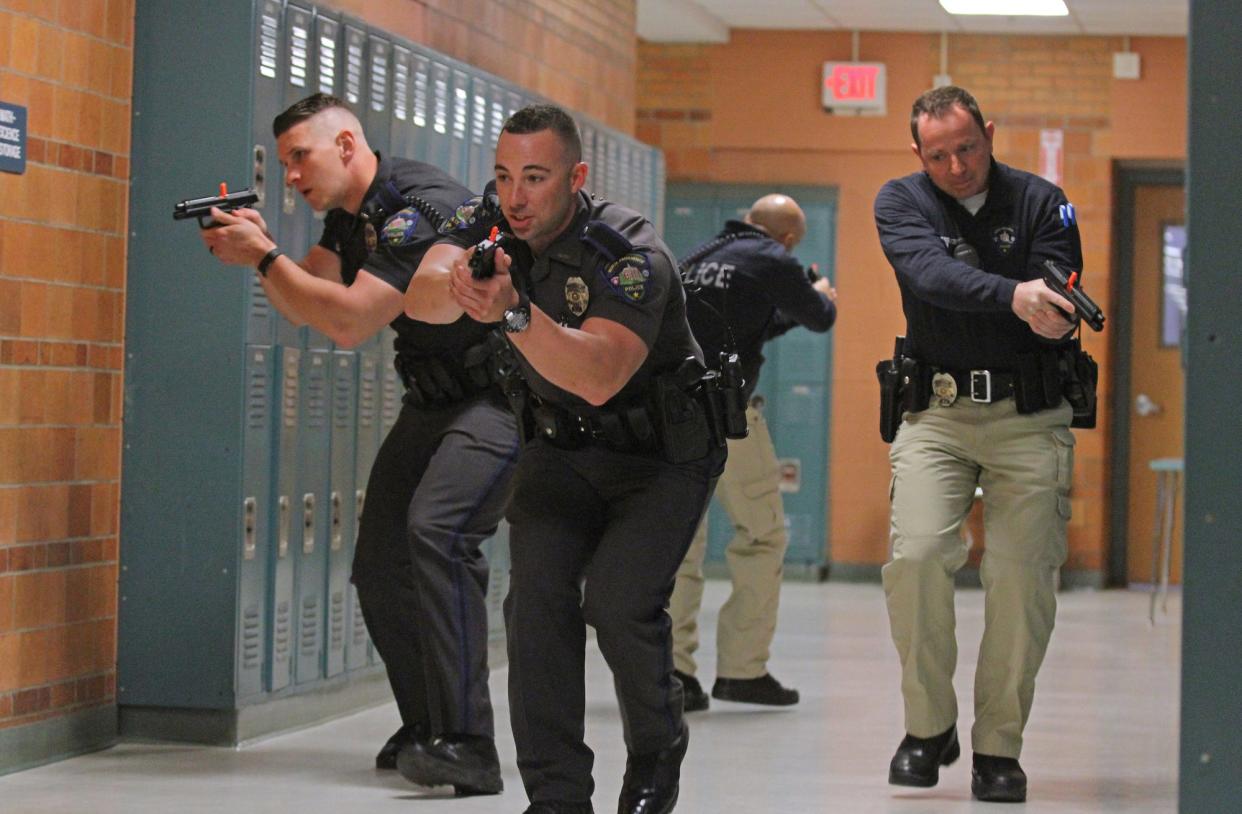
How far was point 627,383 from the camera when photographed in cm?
349

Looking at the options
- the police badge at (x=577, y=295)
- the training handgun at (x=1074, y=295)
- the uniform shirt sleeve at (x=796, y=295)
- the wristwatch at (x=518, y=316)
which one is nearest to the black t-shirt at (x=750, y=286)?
the uniform shirt sleeve at (x=796, y=295)

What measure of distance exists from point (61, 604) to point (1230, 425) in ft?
10.4

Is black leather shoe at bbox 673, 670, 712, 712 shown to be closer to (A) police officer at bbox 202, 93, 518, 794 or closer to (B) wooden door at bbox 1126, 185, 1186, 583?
(A) police officer at bbox 202, 93, 518, 794

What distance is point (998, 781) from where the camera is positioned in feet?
13.9

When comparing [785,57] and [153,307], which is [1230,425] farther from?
[785,57]

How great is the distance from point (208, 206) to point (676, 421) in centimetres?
116

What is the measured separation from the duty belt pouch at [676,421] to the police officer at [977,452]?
0.90m

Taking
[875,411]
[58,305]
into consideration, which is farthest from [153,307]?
[875,411]

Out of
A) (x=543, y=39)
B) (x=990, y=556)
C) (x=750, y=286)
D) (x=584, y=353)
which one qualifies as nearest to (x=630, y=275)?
(x=584, y=353)

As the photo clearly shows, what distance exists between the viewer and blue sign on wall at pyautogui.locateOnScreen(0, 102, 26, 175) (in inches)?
168

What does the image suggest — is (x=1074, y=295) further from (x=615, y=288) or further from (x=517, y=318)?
(x=517, y=318)

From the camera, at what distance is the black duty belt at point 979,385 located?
13.9 feet

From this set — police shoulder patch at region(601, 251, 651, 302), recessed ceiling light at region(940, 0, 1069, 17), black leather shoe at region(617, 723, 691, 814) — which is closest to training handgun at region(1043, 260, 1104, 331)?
police shoulder patch at region(601, 251, 651, 302)

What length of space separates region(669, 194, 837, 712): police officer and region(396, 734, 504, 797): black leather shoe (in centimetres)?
151
